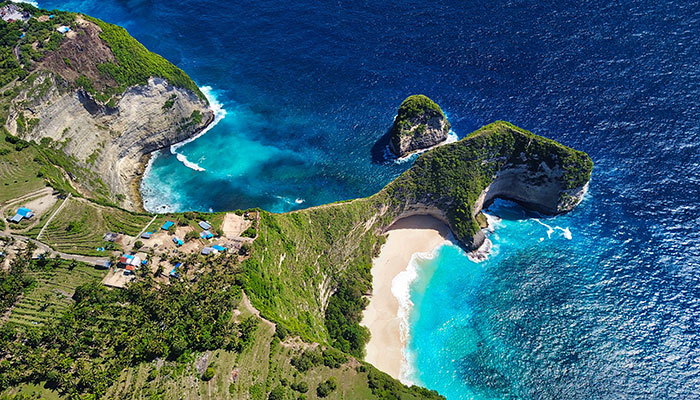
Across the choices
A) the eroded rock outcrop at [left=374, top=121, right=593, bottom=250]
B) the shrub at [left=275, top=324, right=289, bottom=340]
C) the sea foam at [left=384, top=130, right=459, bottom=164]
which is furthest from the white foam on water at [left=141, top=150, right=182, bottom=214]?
the sea foam at [left=384, top=130, right=459, bottom=164]

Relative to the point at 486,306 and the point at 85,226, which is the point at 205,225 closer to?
the point at 85,226

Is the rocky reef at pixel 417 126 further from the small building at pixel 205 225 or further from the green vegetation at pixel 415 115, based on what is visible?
the small building at pixel 205 225

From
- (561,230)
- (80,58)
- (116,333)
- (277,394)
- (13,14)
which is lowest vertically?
(116,333)

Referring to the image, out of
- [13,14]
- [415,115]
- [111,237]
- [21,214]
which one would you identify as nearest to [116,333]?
[111,237]

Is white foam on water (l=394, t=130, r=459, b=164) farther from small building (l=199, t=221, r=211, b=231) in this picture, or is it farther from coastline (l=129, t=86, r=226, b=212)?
small building (l=199, t=221, r=211, b=231)

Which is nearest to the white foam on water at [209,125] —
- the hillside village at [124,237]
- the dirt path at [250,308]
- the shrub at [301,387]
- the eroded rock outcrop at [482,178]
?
the hillside village at [124,237]

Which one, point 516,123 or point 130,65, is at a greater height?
point 516,123
